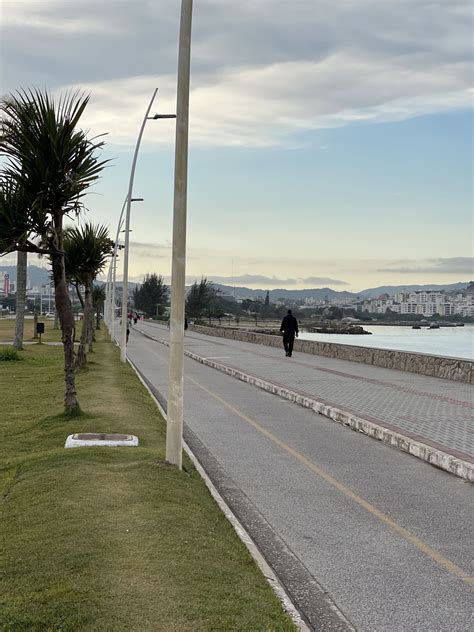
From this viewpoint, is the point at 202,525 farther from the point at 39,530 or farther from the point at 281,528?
the point at 39,530

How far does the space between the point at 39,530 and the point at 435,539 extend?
3250mm

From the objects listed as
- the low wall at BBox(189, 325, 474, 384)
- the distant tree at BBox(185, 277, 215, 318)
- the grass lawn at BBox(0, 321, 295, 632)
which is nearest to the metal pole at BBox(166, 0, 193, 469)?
the grass lawn at BBox(0, 321, 295, 632)

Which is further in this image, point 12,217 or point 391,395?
point 391,395

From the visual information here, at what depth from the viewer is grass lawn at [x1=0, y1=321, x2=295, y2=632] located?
4566mm

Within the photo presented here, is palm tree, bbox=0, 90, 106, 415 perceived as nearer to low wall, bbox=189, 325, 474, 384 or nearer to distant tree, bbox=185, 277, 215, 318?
low wall, bbox=189, 325, 474, 384

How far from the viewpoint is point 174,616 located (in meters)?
4.53

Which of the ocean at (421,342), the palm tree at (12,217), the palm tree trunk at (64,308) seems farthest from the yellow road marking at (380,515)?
the ocean at (421,342)

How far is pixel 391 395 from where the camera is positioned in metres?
17.5

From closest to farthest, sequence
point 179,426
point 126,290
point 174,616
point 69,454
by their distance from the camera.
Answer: point 174,616
point 179,426
point 69,454
point 126,290

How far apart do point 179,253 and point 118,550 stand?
13.4 ft

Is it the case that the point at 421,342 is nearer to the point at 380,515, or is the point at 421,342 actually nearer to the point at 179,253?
the point at 179,253

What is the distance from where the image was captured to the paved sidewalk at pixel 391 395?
1201cm

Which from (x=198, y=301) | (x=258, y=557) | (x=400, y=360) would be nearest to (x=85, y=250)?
(x=400, y=360)

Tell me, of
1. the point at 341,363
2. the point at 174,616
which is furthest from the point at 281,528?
the point at 341,363
